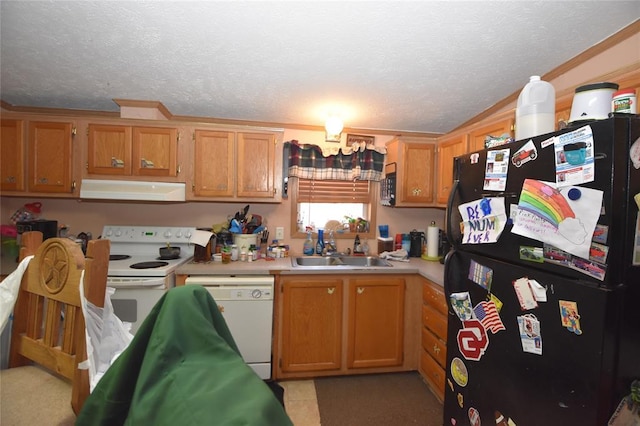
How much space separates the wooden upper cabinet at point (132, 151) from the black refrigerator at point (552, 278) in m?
2.29

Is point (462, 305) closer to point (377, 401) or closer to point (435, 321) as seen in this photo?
point (435, 321)

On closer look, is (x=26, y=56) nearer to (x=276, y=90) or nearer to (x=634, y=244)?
(x=276, y=90)

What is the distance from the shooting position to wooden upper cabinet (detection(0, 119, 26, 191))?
2236 mm

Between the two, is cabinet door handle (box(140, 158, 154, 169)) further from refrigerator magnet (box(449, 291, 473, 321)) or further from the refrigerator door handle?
refrigerator magnet (box(449, 291, 473, 321))

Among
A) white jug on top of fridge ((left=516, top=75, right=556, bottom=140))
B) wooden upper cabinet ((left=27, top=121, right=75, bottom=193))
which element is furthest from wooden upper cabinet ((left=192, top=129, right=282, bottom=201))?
white jug on top of fridge ((left=516, top=75, right=556, bottom=140))

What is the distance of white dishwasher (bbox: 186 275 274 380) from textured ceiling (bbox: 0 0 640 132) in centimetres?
147

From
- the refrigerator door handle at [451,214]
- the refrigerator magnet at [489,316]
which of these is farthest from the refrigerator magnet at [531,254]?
the refrigerator door handle at [451,214]

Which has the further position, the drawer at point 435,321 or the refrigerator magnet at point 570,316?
the drawer at point 435,321

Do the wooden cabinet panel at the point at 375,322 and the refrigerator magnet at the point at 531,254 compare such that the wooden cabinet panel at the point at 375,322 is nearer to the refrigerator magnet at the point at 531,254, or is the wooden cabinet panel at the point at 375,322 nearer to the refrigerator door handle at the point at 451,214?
the refrigerator door handle at the point at 451,214

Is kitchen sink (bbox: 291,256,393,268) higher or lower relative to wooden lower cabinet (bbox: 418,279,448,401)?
higher

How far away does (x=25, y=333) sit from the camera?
1.21m

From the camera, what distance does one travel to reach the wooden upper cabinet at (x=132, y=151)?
7.59 feet

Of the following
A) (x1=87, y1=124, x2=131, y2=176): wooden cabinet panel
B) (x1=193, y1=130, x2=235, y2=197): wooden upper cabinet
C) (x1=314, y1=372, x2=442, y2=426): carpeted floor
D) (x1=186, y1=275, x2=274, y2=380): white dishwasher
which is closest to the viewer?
(x1=314, y1=372, x2=442, y2=426): carpeted floor

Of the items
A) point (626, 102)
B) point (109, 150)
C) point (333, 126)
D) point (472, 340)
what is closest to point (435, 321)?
point (472, 340)
